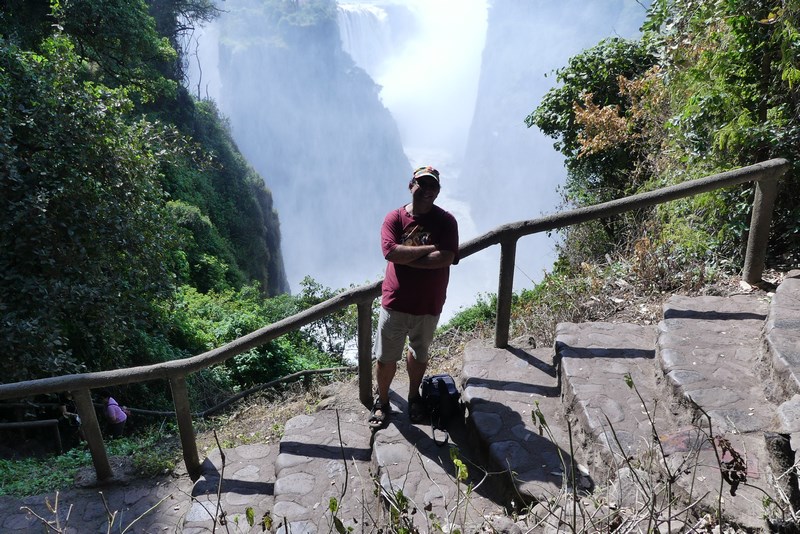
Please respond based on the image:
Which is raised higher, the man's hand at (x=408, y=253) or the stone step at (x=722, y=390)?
the man's hand at (x=408, y=253)

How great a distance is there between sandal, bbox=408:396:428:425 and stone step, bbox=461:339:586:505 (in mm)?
267

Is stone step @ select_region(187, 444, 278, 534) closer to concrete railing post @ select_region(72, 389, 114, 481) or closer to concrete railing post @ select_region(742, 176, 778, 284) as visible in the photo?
concrete railing post @ select_region(72, 389, 114, 481)

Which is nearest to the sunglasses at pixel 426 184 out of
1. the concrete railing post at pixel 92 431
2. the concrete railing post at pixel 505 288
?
the concrete railing post at pixel 505 288

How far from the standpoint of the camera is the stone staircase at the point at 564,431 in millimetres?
2635

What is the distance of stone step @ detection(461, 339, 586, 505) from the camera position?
3000mm

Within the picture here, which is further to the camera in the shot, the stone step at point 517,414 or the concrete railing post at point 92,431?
the concrete railing post at point 92,431

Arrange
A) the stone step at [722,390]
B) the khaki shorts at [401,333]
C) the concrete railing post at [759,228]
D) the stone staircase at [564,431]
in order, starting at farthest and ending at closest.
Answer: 1. the concrete railing post at [759,228]
2. the khaki shorts at [401,333]
3. the stone staircase at [564,431]
4. the stone step at [722,390]

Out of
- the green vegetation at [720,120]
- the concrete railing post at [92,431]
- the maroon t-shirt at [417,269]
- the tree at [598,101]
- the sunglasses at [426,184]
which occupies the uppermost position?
the tree at [598,101]

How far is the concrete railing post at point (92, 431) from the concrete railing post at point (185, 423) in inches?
17.8

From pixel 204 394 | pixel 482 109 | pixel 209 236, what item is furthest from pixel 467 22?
pixel 204 394

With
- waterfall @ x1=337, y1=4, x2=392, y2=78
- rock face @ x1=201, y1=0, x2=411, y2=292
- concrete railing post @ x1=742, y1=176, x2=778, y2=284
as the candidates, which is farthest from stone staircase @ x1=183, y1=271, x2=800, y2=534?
waterfall @ x1=337, y1=4, x2=392, y2=78

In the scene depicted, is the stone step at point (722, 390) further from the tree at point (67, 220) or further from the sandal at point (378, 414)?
the tree at point (67, 220)

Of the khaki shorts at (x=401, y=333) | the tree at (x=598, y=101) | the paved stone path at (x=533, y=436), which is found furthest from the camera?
the tree at (x=598, y=101)

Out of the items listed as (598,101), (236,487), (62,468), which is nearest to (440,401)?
(236,487)
